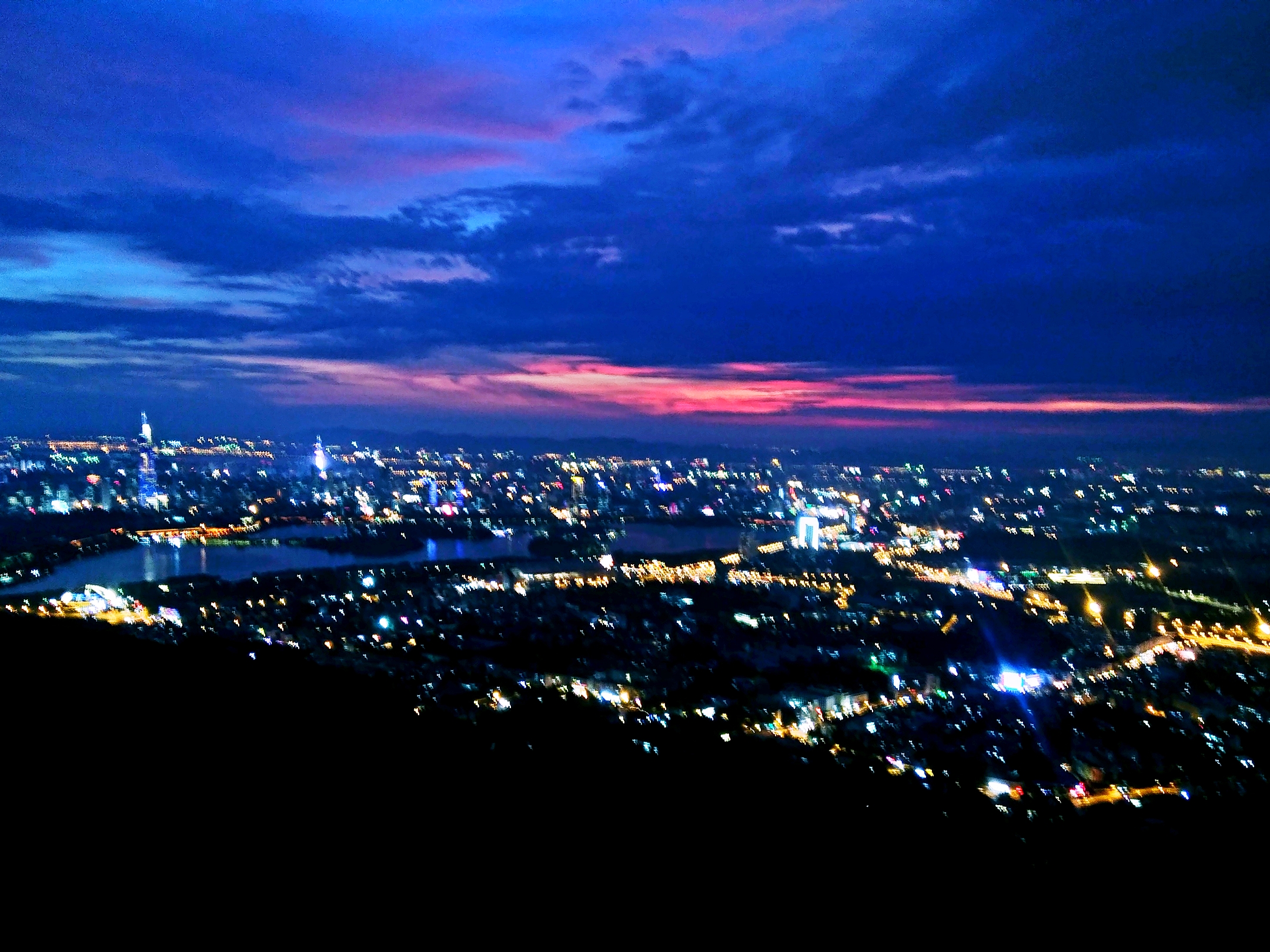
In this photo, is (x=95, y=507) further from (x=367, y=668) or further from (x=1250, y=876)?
(x=1250, y=876)

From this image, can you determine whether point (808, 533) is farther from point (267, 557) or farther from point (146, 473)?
point (146, 473)

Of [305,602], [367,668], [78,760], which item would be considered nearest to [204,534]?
[305,602]

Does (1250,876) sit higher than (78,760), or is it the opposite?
(78,760)

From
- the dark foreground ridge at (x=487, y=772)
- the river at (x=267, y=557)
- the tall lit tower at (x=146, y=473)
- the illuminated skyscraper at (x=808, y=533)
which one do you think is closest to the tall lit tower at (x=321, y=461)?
the tall lit tower at (x=146, y=473)

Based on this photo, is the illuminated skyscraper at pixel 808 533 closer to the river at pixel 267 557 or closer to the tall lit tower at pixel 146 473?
the river at pixel 267 557

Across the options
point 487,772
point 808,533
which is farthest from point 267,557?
point 487,772

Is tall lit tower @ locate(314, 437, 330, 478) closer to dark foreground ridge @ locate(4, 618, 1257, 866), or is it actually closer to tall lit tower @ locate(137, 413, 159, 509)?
tall lit tower @ locate(137, 413, 159, 509)
